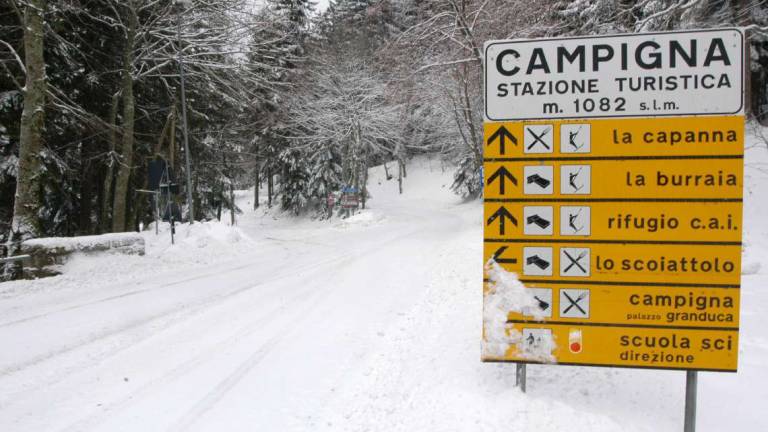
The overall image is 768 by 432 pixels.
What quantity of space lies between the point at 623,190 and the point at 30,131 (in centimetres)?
1332

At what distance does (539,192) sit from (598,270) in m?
0.67

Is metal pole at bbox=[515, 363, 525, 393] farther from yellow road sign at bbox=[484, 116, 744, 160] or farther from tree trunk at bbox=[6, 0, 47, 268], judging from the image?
tree trunk at bbox=[6, 0, 47, 268]

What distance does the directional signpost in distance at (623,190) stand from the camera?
3.25 metres

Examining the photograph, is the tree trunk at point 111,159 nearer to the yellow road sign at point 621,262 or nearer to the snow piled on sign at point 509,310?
the snow piled on sign at point 509,310

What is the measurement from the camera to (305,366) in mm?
5055

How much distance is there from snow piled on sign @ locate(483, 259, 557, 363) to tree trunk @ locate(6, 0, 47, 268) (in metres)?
12.3

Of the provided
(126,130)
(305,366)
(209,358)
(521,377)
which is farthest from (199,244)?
(521,377)

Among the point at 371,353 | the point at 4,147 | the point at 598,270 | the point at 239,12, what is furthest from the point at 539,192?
the point at 4,147

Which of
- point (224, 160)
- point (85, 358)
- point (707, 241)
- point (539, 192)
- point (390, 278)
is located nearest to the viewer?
point (707, 241)

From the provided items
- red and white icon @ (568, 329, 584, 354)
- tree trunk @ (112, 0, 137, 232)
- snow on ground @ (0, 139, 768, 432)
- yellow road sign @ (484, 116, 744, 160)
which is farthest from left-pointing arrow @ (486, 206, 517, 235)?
tree trunk @ (112, 0, 137, 232)

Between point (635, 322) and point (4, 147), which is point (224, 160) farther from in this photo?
point (635, 322)

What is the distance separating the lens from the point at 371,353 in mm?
5410

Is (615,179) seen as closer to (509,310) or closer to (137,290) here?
(509,310)

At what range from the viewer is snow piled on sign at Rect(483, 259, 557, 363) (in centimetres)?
356
